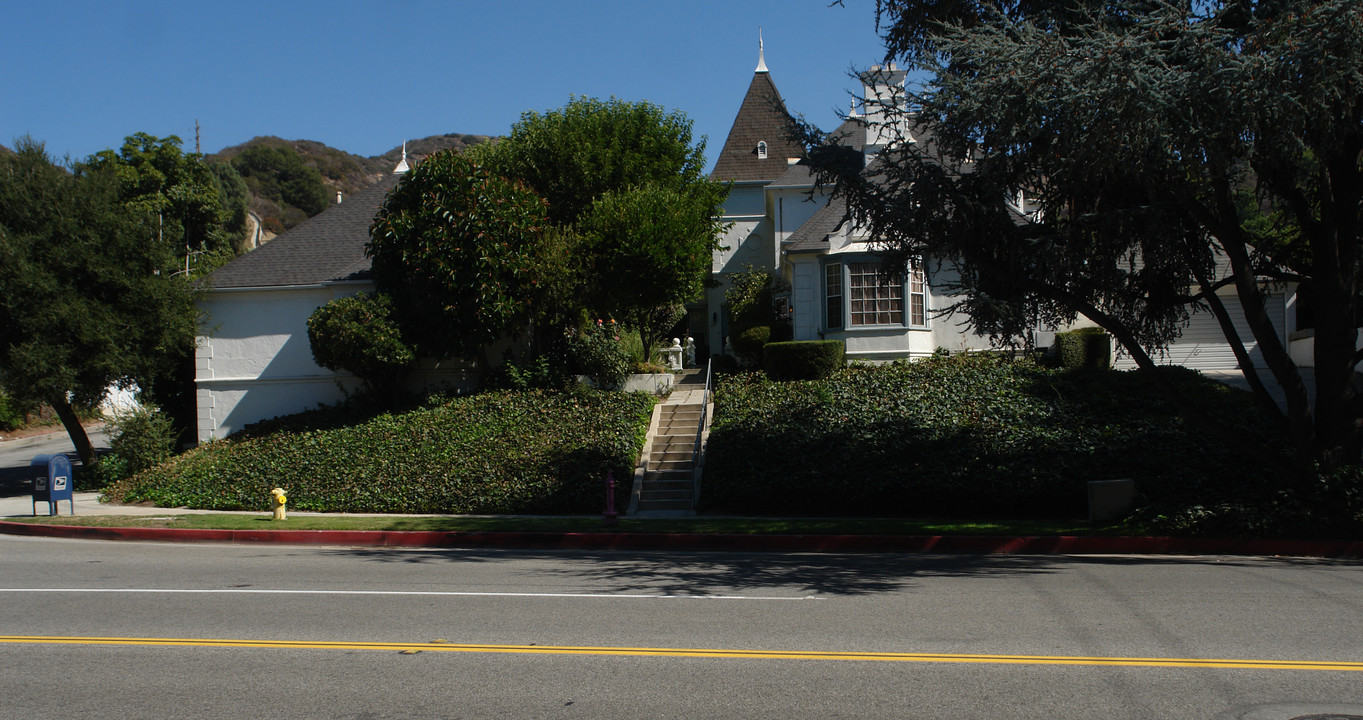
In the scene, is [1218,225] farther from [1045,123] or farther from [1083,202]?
[1045,123]

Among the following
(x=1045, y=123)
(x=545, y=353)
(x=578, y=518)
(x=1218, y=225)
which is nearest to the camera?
(x=1045, y=123)

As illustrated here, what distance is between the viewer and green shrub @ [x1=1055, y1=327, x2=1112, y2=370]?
66.3ft

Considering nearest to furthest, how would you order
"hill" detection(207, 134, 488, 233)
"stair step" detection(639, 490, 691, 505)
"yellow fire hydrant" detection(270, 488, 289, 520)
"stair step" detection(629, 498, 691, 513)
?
"yellow fire hydrant" detection(270, 488, 289, 520)
"stair step" detection(629, 498, 691, 513)
"stair step" detection(639, 490, 691, 505)
"hill" detection(207, 134, 488, 233)

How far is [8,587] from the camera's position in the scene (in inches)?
367

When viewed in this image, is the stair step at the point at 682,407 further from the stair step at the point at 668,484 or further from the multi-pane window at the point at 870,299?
the multi-pane window at the point at 870,299

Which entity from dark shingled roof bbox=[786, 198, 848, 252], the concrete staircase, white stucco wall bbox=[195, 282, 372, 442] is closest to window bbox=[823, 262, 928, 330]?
dark shingled roof bbox=[786, 198, 848, 252]

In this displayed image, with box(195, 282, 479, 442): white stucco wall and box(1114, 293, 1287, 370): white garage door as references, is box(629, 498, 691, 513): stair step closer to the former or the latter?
box(195, 282, 479, 442): white stucco wall

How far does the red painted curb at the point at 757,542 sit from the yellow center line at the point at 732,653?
19.7 ft

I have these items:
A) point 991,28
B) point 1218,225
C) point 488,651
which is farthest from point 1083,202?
point 488,651

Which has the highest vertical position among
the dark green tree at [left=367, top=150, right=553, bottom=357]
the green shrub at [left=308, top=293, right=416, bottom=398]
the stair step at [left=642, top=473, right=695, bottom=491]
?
the dark green tree at [left=367, top=150, right=553, bottom=357]

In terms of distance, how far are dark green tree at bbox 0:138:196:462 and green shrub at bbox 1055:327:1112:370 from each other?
20.1 m

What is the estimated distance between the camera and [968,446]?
16203 millimetres

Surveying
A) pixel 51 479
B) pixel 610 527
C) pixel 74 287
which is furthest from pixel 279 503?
pixel 74 287

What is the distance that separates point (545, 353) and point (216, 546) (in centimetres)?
984
